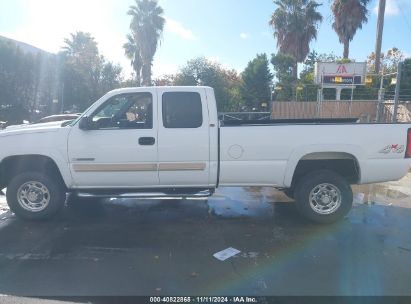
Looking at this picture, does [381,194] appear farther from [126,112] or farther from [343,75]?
[343,75]

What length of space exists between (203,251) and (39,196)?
2723 mm

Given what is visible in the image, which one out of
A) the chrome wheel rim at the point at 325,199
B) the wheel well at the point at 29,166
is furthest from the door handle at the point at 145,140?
the chrome wheel rim at the point at 325,199

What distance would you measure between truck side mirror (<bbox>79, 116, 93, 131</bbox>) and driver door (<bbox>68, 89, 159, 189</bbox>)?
0.18 feet

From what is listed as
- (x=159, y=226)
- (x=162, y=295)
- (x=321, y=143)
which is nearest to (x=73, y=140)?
(x=159, y=226)

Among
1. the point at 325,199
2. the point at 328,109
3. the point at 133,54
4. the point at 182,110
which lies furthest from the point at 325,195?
the point at 133,54

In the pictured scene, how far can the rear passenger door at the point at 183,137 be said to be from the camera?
5.32 meters

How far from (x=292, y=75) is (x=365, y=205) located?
2877cm

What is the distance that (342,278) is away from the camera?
397 cm

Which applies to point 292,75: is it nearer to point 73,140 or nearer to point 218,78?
point 218,78

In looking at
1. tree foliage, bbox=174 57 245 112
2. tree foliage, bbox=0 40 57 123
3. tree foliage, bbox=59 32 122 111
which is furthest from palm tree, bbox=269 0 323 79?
tree foliage, bbox=0 40 57 123

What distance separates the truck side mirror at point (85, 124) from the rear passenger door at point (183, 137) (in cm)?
97

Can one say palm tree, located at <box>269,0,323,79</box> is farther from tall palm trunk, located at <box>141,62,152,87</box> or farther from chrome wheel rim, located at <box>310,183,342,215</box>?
chrome wheel rim, located at <box>310,183,342,215</box>

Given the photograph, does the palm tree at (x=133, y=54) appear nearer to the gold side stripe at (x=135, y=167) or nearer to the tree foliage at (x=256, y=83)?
the tree foliage at (x=256, y=83)

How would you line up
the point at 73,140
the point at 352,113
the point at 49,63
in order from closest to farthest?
1. the point at 73,140
2. the point at 352,113
3. the point at 49,63
